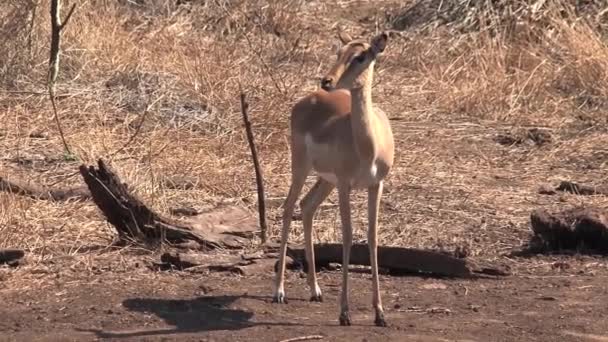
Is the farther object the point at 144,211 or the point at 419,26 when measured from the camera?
the point at 419,26

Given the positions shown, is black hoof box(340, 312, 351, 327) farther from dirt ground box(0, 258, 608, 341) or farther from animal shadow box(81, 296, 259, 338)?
animal shadow box(81, 296, 259, 338)

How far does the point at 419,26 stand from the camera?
14562mm

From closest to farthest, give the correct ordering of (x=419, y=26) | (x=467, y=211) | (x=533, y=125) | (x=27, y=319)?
(x=27, y=319), (x=467, y=211), (x=533, y=125), (x=419, y=26)

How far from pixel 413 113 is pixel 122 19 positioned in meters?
3.44

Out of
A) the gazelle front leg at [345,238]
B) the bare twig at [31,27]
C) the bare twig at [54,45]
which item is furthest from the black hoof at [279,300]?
the bare twig at [31,27]

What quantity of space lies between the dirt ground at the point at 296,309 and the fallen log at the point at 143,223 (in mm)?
491

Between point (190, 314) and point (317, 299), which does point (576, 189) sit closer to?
point (317, 299)

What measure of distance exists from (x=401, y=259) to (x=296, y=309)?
100 cm

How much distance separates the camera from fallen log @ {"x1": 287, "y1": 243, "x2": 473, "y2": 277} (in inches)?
289

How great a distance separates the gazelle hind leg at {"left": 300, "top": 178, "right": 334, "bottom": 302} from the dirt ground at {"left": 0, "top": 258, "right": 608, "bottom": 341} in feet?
0.28

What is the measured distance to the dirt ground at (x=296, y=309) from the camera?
6.20 meters

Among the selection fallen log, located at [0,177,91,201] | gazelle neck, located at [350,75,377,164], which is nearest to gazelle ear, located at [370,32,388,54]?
gazelle neck, located at [350,75,377,164]

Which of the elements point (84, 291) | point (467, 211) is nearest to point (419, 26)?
point (467, 211)

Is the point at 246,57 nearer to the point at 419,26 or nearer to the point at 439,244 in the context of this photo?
the point at 419,26
